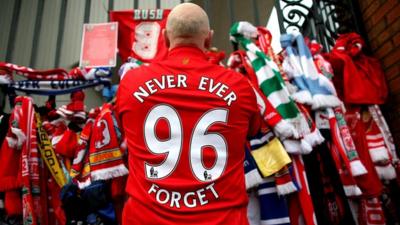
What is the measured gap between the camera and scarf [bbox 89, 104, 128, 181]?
5.38ft

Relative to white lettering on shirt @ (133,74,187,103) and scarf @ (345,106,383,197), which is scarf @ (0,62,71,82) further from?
scarf @ (345,106,383,197)

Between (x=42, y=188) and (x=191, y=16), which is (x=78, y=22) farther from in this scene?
(x=191, y=16)

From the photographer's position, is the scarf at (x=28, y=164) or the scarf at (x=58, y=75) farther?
the scarf at (x=58, y=75)

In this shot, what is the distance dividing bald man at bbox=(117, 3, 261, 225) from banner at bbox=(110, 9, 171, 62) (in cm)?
164

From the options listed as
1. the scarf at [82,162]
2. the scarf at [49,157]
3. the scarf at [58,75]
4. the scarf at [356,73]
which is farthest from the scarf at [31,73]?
the scarf at [356,73]

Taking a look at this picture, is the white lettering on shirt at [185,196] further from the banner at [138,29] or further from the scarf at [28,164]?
the banner at [138,29]

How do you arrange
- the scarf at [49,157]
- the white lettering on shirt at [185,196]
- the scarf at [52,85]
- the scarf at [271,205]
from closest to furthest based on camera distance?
the white lettering on shirt at [185,196]
the scarf at [271,205]
the scarf at [49,157]
the scarf at [52,85]

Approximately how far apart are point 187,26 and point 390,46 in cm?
191

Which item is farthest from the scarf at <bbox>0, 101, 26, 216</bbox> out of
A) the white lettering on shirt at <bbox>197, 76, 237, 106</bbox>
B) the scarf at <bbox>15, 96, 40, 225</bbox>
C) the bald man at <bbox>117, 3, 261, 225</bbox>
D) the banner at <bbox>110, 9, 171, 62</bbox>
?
the white lettering on shirt at <bbox>197, 76, 237, 106</bbox>

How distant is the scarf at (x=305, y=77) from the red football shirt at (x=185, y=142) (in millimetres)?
839

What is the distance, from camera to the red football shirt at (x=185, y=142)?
3.11 ft

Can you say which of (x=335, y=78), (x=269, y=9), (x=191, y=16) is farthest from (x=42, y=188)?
(x=269, y=9)

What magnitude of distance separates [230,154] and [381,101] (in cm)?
162

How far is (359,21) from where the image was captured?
2.59 metres
